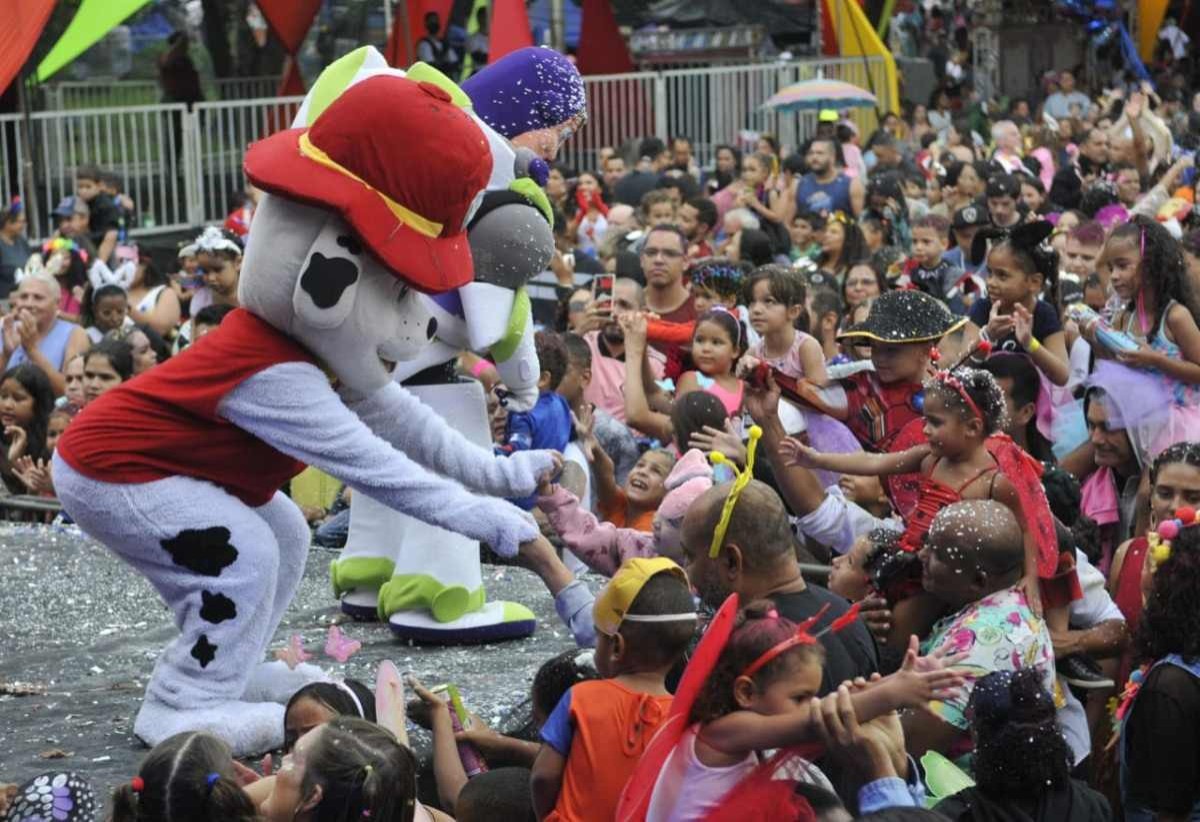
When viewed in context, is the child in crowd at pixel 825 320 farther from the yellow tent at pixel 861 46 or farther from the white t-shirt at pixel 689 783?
the yellow tent at pixel 861 46

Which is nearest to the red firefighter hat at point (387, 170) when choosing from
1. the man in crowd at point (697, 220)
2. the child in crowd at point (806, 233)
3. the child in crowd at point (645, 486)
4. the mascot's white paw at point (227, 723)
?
the mascot's white paw at point (227, 723)

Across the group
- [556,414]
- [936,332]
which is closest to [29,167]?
[556,414]

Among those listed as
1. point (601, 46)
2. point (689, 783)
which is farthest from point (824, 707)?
point (601, 46)

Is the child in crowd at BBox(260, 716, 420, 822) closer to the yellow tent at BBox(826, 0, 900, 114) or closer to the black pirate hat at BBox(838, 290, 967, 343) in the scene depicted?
the black pirate hat at BBox(838, 290, 967, 343)

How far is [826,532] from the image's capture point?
5645 mm

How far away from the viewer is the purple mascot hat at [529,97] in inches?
Answer: 217

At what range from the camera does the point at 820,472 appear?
649cm

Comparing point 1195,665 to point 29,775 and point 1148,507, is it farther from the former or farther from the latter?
point 29,775

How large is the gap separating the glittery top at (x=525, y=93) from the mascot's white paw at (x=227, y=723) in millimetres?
1802

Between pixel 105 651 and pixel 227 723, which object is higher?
pixel 227 723

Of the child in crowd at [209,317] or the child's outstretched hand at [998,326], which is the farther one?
the child in crowd at [209,317]

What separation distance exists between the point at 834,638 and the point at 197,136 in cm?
1237

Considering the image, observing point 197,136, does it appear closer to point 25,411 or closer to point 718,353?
point 25,411

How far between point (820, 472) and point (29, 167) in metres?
9.17
